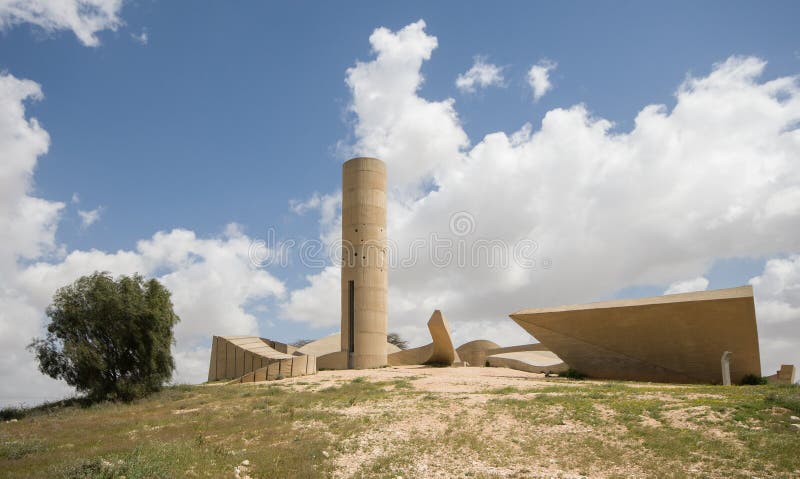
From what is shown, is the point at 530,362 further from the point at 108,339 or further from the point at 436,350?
the point at 108,339

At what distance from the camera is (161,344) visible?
26078 mm

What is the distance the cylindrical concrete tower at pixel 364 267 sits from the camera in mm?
40406

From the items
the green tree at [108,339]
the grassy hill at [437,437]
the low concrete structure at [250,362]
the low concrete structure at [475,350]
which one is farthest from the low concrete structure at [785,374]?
the green tree at [108,339]

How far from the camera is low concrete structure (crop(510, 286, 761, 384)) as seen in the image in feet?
78.6

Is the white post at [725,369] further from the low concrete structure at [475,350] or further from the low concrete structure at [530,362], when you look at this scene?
the low concrete structure at [475,350]

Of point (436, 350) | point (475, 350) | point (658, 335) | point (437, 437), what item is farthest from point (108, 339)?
point (475, 350)

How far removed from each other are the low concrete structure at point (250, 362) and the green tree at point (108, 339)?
7017mm

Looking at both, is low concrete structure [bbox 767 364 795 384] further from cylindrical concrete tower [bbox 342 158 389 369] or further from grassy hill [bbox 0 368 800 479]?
cylindrical concrete tower [bbox 342 158 389 369]

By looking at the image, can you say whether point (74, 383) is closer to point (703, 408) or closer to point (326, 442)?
point (326, 442)

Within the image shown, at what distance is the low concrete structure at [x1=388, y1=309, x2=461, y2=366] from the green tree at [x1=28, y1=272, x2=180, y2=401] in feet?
54.1

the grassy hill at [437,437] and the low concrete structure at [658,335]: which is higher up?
the low concrete structure at [658,335]

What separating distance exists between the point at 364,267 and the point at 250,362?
9.63 metres

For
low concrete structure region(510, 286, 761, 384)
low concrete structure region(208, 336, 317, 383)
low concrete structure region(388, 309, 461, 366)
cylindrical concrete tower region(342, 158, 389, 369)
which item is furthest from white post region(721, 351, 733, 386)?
cylindrical concrete tower region(342, 158, 389, 369)

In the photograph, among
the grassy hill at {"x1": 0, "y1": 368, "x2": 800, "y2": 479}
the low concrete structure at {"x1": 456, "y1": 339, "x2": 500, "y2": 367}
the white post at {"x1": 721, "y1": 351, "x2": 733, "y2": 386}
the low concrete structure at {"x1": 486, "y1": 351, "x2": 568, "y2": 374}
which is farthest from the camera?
the low concrete structure at {"x1": 456, "y1": 339, "x2": 500, "y2": 367}
